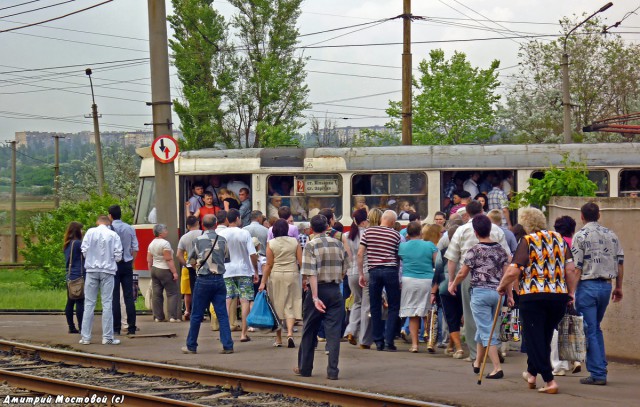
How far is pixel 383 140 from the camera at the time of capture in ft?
178

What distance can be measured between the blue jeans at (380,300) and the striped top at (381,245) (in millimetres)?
110

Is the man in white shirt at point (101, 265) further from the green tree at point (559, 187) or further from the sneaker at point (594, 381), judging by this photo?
the sneaker at point (594, 381)

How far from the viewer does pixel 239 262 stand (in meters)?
15.6

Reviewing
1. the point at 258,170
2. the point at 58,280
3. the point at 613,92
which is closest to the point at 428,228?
the point at 258,170

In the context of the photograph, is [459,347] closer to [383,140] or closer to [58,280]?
[58,280]

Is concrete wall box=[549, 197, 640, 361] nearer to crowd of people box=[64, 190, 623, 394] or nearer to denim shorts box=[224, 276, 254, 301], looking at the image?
crowd of people box=[64, 190, 623, 394]

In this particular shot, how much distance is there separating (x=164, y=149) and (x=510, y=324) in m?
7.90

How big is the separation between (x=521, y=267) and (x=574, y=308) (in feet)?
4.21

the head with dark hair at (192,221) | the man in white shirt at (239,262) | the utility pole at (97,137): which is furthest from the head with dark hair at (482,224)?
the utility pole at (97,137)

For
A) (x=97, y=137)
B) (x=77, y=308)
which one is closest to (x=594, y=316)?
(x=77, y=308)

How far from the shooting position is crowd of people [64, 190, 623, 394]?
11016 millimetres

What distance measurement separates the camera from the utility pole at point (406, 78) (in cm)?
2761

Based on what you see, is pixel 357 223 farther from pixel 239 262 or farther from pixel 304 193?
pixel 304 193

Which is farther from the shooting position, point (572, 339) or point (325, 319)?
point (325, 319)
